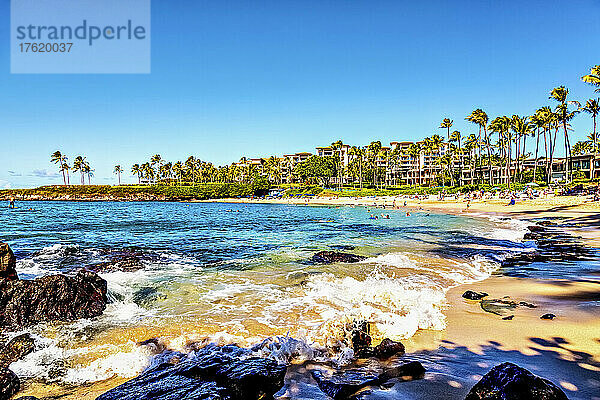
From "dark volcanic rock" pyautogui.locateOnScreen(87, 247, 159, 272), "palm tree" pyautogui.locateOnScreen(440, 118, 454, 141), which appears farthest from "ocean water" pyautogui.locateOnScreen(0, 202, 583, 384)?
"palm tree" pyautogui.locateOnScreen(440, 118, 454, 141)

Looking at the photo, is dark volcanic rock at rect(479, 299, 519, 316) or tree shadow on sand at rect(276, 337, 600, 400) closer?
tree shadow on sand at rect(276, 337, 600, 400)

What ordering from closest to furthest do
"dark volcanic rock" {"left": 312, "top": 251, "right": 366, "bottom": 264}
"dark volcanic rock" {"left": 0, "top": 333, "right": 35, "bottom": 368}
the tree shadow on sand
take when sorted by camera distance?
the tree shadow on sand → "dark volcanic rock" {"left": 0, "top": 333, "right": 35, "bottom": 368} → "dark volcanic rock" {"left": 312, "top": 251, "right": 366, "bottom": 264}

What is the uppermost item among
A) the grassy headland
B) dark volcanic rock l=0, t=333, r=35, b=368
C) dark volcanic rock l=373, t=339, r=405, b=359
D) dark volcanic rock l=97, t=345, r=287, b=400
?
the grassy headland

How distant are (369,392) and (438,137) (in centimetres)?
10221

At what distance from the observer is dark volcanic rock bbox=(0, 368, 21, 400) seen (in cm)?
540

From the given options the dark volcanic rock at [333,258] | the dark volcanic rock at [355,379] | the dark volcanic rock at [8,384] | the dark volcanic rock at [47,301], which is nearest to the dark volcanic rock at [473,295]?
the dark volcanic rock at [355,379]

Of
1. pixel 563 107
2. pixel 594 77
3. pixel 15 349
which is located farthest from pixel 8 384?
pixel 563 107

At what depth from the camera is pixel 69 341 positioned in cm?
771

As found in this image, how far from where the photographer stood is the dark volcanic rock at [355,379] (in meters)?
5.11

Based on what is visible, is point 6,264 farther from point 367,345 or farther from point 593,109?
point 593,109

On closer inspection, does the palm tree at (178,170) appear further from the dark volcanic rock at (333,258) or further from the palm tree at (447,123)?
the dark volcanic rock at (333,258)

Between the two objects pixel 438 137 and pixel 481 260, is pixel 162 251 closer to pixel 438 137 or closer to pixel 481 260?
pixel 481 260

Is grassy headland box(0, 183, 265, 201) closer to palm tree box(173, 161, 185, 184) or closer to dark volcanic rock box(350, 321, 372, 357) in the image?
palm tree box(173, 161, 185, 184)

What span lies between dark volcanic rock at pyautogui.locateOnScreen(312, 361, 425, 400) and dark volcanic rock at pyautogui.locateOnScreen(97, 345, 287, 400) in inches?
30.9
